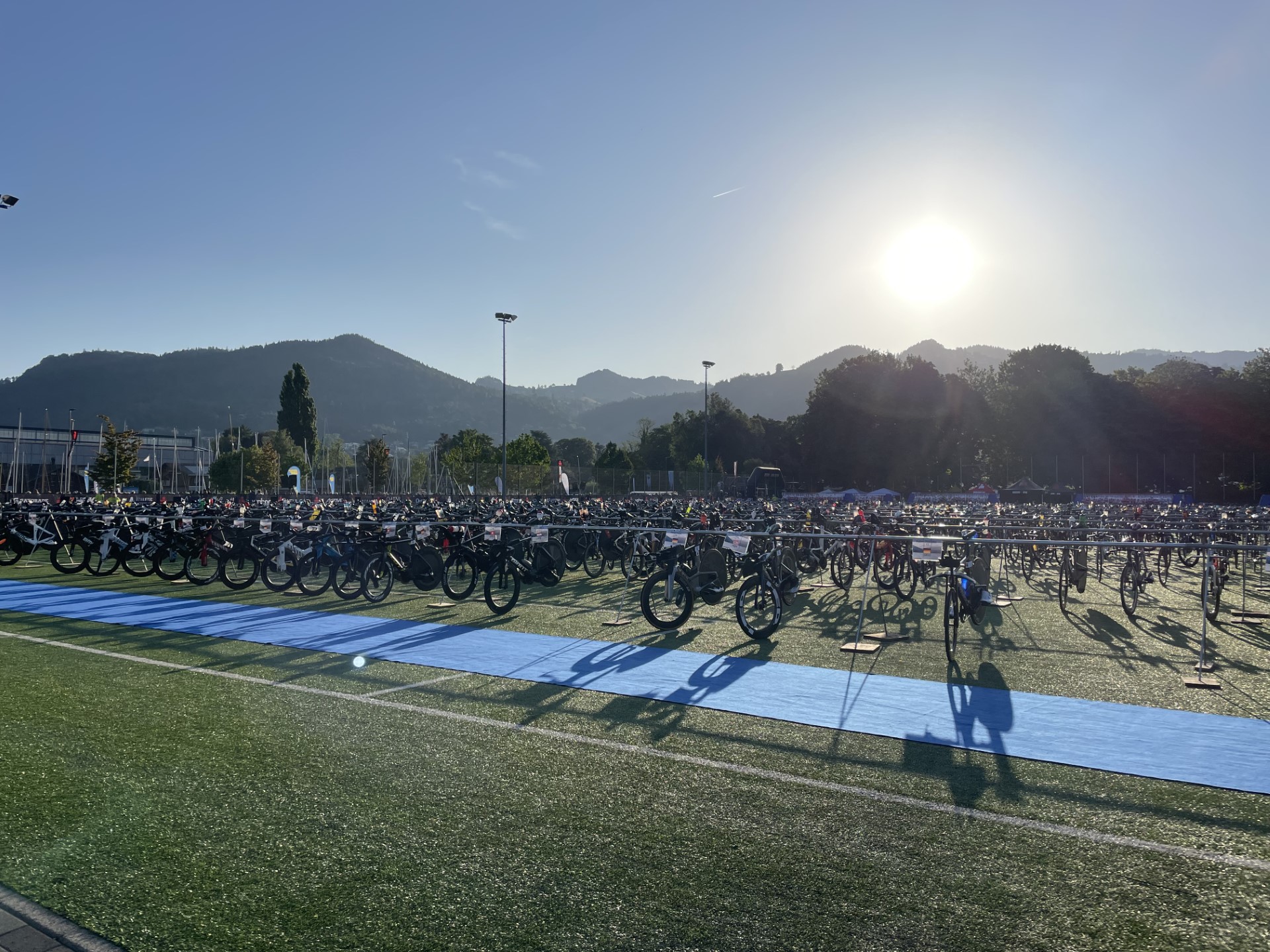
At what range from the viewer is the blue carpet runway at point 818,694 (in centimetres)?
554

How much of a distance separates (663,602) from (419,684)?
358 cm

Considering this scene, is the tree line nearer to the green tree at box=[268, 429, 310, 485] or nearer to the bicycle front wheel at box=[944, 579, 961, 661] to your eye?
the green tree at box=[268, 429, 310, 485]

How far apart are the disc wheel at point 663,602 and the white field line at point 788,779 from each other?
12.9ft

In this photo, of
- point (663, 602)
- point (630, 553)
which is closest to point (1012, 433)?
point (630, 553)

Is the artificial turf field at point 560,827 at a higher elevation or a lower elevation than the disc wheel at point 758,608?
lower

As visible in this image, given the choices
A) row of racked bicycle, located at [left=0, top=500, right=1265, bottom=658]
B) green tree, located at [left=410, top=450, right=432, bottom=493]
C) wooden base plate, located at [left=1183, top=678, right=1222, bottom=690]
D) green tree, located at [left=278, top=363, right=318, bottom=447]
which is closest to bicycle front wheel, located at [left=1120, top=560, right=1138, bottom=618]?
row of racked bicycle, located at [left=0, top=500, right=1265, bottom=658]

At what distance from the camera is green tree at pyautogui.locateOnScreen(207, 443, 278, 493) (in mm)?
63000

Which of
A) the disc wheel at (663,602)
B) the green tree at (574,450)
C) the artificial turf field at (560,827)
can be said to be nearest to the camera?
the artificial turf field at (560,827)

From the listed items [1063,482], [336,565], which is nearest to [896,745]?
[336,565]

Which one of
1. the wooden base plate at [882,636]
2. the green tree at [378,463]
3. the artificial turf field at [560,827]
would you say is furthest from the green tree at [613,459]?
the artificial turf field at [560,827]

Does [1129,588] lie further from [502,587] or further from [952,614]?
[502,587]

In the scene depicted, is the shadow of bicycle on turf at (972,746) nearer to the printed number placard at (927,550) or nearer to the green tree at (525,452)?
the printed number placard at (927,550)

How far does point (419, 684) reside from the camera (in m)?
7.31

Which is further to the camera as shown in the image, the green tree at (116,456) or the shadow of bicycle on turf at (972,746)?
the green tree at (116,456)
